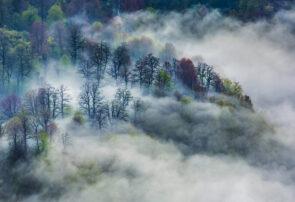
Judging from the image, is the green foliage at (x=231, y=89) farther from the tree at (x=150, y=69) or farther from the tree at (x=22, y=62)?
the tree at (x=22, y=62)

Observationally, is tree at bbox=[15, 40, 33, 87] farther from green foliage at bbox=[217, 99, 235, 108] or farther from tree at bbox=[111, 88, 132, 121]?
green foliage at bbox=[217, 99, 235, 108]

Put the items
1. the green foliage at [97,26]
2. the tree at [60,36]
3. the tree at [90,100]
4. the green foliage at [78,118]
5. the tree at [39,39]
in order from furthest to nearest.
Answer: the green foliage at [97,26]
the tree at [60,36]
the tree at [39,39]
the tree at [90,100]
the green foliage at [78,118]

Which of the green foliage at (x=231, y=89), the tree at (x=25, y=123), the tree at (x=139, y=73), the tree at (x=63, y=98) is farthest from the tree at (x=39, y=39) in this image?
the green foliage at (x=231, y=89)

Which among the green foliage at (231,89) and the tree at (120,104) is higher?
the green foliage at (231,89)

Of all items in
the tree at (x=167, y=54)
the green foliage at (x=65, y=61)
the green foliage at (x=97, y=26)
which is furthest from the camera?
the green foliage at (x=97, y=26)

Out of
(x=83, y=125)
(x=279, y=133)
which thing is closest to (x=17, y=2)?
(x=83, y=125)

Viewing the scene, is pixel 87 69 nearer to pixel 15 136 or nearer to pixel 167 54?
pixel 15 136

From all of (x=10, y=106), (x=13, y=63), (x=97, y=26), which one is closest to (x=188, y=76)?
(x=97, y=26)
